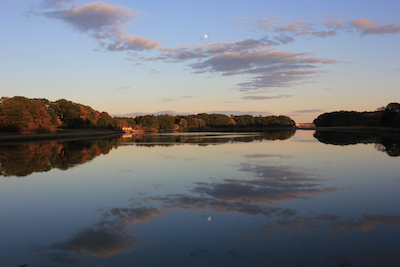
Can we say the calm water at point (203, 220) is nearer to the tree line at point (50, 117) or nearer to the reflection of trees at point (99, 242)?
the reflection of trees at point (99, 242)

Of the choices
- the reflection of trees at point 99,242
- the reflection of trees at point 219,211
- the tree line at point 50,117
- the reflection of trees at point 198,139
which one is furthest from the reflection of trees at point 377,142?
the tree line at point 50,117

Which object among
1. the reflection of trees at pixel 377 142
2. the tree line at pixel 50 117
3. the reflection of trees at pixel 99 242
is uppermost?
the tree line at pixel 50 117

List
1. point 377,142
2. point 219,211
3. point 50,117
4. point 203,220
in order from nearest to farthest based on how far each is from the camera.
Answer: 1. point 203,220
2. point 219,211
3. point 377,142
4. point 50,117

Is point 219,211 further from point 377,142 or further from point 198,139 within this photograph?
point 198,139

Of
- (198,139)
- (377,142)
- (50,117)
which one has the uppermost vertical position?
(50,117)

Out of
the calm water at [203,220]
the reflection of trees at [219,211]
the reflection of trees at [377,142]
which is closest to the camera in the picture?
the calm water at [203,220]

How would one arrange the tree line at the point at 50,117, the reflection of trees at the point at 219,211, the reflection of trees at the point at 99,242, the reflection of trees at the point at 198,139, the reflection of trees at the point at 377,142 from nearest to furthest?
1. the reflection of trees at the point at 99,242
2. the reflection of trees at the point at 219,211
3. the reflection of trees at the point at 377,142
4. the reflection of trees at the point at 198,139
5. the tree line at the point at 50,117

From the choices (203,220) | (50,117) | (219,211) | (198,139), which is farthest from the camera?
(50,117)

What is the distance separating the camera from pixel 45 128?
63750mm

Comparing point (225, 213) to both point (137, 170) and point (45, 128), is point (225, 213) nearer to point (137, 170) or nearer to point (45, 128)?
point (137, 170)

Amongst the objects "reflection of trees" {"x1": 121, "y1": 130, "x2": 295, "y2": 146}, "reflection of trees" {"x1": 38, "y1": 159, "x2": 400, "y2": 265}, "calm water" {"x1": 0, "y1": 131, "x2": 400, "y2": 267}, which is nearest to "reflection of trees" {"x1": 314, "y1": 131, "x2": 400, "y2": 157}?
"reflection of trees" {"x1": 121, "y1": 130, "x2": 295, "y2": 146}

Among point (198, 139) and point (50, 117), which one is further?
point (50, 117)

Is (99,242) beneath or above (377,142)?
beneath

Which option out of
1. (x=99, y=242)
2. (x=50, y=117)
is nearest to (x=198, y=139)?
(x=50, y=117)
